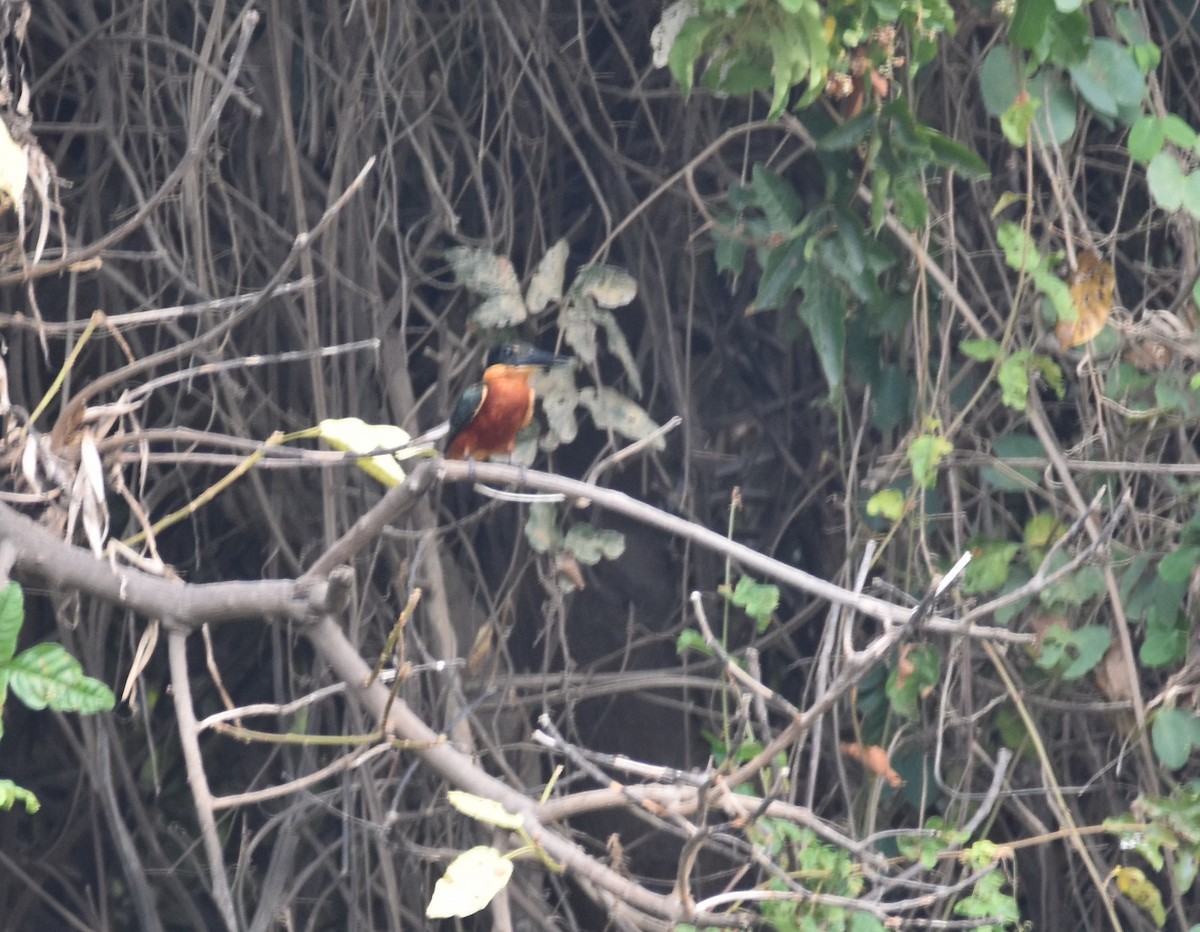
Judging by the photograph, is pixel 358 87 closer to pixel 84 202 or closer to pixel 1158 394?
pixel 84 202

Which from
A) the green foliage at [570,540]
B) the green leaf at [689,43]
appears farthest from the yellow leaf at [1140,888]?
the green leaf at [689,43]

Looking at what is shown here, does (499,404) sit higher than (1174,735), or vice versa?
(499,404)

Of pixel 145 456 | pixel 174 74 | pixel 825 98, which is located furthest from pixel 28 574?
pixel 825 98

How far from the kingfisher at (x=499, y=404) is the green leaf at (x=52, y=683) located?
3.65 ft

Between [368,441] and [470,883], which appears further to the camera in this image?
[368,441]

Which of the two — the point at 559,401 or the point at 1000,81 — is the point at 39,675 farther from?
the point at 1000,81

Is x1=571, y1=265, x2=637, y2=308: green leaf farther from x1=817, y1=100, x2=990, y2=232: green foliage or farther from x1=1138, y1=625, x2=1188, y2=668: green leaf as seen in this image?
x1=1138, y1=625, x2=1188, y2=668: green leaf

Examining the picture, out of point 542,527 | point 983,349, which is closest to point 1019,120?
point 983,349

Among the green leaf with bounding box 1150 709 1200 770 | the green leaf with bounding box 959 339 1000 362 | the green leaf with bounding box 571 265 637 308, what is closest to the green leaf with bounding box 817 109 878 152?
the green leaf with bounding box 959 339 1000 362

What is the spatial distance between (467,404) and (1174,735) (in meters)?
1.25

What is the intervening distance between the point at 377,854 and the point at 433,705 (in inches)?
10.8

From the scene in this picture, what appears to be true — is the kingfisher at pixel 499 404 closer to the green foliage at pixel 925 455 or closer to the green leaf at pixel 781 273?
the green leaf at pixel 781 273

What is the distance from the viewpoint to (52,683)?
4.73 ft

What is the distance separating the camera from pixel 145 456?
1.71 m
